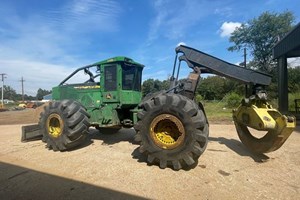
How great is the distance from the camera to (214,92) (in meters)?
48.4

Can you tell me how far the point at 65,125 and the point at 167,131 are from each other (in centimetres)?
292

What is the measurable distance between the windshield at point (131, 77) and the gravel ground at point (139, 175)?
72.4 inches

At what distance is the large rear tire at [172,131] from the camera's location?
520cm

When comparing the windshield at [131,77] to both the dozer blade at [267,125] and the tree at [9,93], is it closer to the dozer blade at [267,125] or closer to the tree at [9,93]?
the dozer blade at [267,125]

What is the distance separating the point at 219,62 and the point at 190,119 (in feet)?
6.13

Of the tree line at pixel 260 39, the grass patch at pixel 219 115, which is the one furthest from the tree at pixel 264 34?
the grass patch at pixel 219 115

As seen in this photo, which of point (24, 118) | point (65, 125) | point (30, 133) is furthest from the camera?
point (24, 118)

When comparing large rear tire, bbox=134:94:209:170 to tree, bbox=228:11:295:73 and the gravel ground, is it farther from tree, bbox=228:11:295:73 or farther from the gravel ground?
tree, bbox=228:11:295:73

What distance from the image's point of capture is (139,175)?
4.98 meters

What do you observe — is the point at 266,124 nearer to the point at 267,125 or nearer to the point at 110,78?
the point at 267,125

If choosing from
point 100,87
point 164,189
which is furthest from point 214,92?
point 164,189

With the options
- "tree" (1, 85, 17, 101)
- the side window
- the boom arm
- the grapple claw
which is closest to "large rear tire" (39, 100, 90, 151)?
the side window

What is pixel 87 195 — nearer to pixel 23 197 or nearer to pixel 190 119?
pixel 23 197

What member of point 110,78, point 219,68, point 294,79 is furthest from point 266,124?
point 294,79
